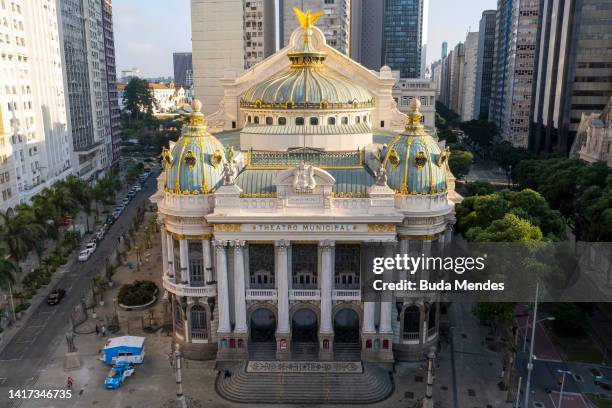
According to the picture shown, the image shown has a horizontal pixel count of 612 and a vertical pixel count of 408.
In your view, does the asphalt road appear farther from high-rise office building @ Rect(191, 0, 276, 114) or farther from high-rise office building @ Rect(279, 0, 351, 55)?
high-rise office building @ Rect(279, 0, 351, 55)

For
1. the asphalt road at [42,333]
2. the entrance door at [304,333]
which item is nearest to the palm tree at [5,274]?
the asphalt road at [42,333]

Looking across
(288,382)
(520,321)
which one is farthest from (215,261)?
(520,321)

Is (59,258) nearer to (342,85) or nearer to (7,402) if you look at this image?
(7,402)

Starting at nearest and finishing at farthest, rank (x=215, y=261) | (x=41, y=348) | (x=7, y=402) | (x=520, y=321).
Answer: (x=7, y=402)
(x=215, y=261)
(x=41, y=348)
(x=520, y=321)

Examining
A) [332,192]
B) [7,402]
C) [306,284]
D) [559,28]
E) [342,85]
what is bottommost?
[7,402]

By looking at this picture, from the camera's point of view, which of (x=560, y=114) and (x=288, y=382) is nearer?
(x=288, y=382)

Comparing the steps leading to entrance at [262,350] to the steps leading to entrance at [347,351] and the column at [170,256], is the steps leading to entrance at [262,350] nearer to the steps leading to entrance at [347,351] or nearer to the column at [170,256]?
the steps leading to entrance at [347,351]

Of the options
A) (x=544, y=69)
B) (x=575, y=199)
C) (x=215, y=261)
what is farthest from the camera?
(x=544, y=69)
